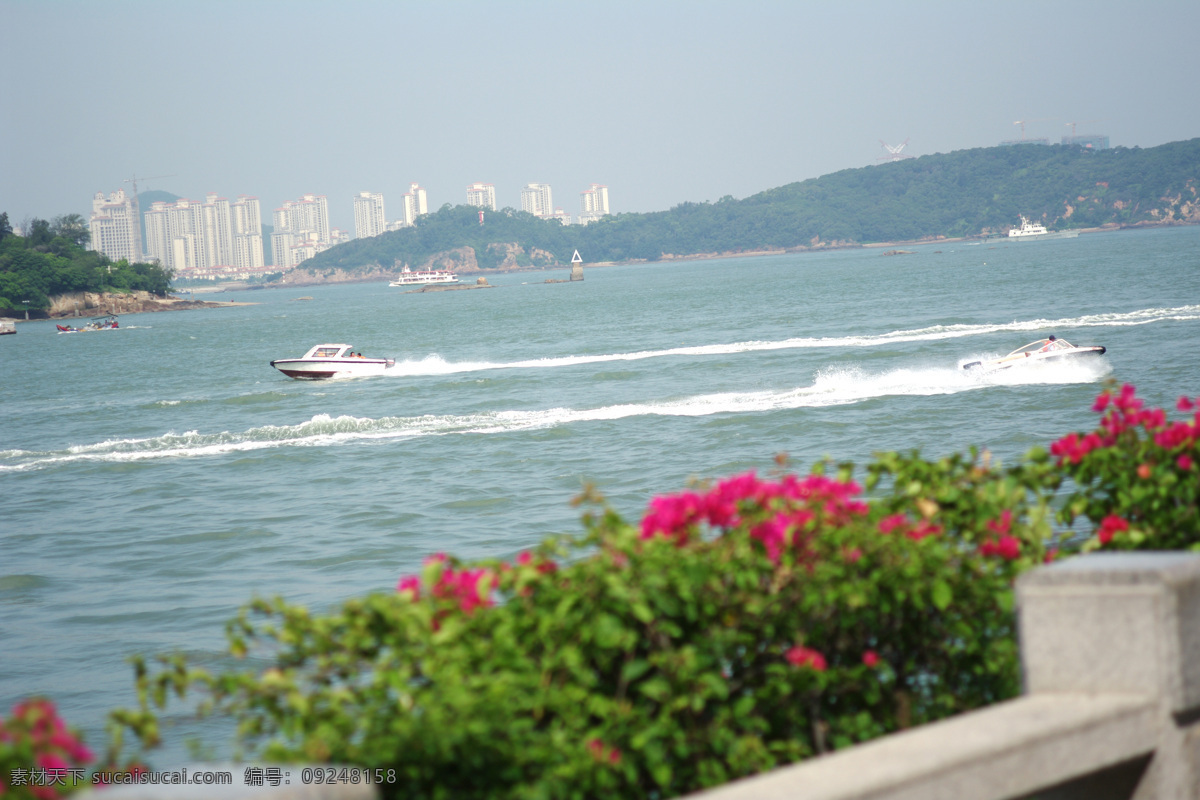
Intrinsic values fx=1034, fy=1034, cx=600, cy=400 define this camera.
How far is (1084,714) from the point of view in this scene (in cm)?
279

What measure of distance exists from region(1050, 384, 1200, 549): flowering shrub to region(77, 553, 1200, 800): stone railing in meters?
0.91

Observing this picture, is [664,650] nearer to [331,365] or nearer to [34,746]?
[34,746]

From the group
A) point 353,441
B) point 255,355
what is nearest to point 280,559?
point 353,441

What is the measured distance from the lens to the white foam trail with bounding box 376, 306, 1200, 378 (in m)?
42.1

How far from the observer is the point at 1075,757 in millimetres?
2740

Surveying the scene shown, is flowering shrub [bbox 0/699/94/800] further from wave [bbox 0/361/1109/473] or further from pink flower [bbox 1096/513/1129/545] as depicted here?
wave [bbox 0/361/1109/473]

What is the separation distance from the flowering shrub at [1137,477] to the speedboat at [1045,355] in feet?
84.1

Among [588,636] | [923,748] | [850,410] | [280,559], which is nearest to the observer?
[923,748]

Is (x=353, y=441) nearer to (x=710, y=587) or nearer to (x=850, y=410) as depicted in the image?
(x=850, y=410)

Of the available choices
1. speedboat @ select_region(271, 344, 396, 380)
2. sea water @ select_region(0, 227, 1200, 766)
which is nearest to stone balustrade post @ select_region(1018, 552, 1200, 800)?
sea water @ select_region(0, 227, 1200, 766)

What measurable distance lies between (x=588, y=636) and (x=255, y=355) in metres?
63.2

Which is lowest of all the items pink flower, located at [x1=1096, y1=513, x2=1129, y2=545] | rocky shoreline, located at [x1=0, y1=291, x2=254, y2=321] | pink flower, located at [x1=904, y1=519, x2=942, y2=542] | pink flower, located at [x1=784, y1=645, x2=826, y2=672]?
pink flower, located at [x1=784, y1=645, x2=826, y2=672]

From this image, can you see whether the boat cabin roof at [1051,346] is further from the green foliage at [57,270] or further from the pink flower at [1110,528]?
the green foliage at [57,270]

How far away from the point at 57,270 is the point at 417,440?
139 metres
